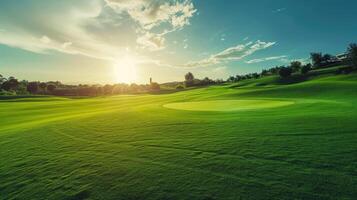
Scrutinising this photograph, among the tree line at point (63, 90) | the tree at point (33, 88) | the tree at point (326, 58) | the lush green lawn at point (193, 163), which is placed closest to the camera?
the lush green lawn at point (193, 163)

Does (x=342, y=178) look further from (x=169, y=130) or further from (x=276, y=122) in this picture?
(x=169, y=130)

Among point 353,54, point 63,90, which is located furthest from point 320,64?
point 63,90

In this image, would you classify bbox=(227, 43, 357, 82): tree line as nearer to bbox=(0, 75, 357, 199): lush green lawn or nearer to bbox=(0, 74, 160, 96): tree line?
bbox=(0, 74, 160, 96): tree line

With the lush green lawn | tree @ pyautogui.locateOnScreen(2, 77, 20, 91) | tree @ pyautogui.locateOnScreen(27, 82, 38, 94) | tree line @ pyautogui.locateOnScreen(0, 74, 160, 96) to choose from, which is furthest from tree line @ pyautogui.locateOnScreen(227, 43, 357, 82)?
tree @ pyautogui.locateOnScreen(2, 77, 20, 91)

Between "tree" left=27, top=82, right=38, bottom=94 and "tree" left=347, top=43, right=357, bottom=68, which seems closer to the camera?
"tree" left=347, top=43, right=357, bottom=68

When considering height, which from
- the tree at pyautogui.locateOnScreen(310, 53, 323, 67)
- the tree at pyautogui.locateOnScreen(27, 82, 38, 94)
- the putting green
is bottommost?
the putting green

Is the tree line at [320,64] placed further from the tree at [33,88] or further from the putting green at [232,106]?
the tree at [33,88]

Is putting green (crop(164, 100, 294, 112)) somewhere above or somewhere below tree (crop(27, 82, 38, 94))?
below

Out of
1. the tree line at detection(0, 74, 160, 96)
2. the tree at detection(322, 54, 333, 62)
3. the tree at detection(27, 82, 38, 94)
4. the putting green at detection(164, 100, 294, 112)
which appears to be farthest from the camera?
the tree at detection(27, 82, 38, 94)

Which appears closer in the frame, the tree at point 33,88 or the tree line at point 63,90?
the tree line at point 63,90

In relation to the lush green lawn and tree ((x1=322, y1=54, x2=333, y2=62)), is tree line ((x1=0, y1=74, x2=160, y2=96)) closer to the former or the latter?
tree ((x1=322, y1=54, x2=333, y2=62))

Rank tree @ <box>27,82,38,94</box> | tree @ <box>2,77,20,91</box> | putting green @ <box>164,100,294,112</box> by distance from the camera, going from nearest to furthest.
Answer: putting green @ <box>164,100,294,112</box>, tree @ <box>27,82,38,94</box>, tree @ <box>2,77,20,91</box>

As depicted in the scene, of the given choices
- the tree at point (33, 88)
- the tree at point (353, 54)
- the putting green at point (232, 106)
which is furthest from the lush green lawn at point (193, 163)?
the tree at point (33, 88)

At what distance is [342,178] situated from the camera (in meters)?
4.50
